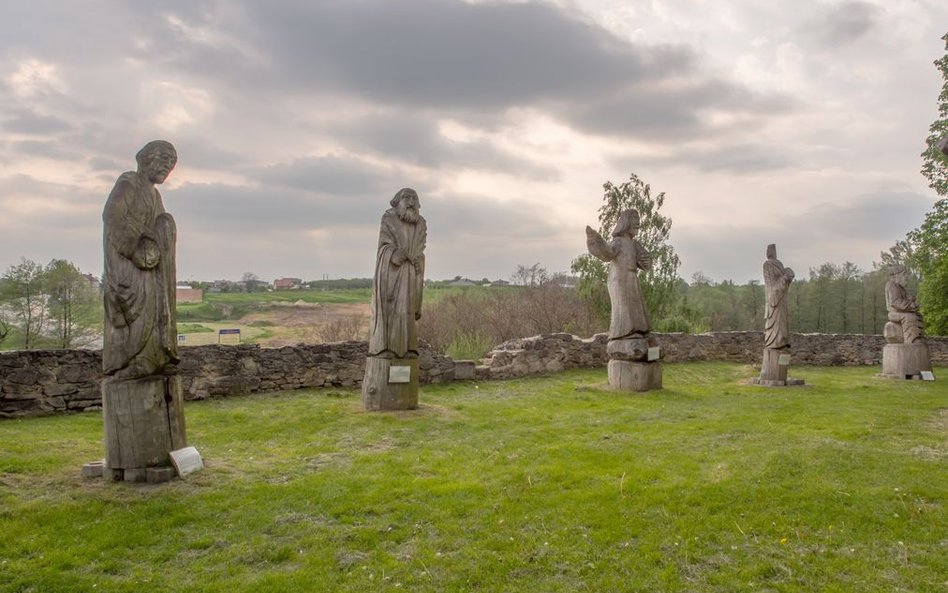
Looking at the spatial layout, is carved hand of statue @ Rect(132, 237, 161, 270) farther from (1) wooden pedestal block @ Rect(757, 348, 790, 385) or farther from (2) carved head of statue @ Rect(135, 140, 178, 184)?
(1) wooden pedestal block @ Rect(757, 348, 790, 385)

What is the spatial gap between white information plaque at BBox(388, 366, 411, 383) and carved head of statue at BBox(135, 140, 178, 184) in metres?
4.54

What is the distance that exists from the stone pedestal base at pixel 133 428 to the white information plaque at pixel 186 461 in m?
0.11

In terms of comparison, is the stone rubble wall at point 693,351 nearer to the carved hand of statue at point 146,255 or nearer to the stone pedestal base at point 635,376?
the stone pedestal base at point 635,376

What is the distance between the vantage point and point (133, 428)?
5.55m

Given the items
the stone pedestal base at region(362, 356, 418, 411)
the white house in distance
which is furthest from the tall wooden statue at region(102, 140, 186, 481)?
the white house in distance

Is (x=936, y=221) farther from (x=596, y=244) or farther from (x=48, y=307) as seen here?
(x=48, y=307)

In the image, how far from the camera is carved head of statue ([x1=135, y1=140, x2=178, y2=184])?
5852 millimetres

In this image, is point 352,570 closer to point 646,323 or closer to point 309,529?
point 309,529

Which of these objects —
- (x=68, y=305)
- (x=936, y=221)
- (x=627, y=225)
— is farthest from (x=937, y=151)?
(x=68, y=305)

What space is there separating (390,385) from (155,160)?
485 centimetres

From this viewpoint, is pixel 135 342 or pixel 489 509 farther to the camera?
pixel 135 342

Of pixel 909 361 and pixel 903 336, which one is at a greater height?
pixel 903 336

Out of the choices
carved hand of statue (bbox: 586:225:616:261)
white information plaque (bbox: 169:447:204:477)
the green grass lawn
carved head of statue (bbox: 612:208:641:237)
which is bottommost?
the green grass lawn

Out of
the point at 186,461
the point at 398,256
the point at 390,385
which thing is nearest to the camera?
the point at 186,461
